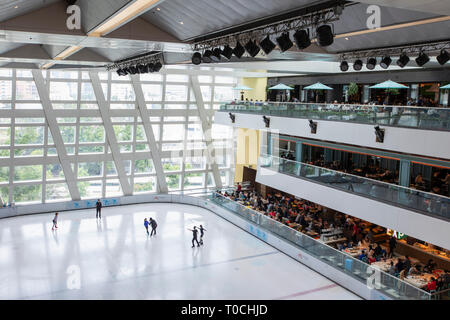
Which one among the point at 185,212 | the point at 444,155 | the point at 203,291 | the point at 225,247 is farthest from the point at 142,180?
the point at 444,155

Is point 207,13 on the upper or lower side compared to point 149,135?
upper

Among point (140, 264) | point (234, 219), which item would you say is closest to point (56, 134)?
point (234, 219)

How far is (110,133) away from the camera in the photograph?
25.3 m

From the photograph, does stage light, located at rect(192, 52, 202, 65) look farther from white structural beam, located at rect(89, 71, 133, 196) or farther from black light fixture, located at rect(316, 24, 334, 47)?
white structural beam, located at rect(89, 71, 133, 196)

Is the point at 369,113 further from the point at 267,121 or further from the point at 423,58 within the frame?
the point at 267,121

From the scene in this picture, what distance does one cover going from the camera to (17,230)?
1972 cm

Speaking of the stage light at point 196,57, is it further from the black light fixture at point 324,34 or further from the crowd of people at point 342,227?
the crowd of people at point 342,227

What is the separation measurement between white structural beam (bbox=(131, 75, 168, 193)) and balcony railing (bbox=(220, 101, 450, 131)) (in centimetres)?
790

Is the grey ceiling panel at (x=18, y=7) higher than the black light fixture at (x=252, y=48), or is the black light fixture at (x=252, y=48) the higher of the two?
the grey ceiling panel at (x=18, y=7)

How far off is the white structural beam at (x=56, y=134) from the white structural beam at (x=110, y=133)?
8.84ft

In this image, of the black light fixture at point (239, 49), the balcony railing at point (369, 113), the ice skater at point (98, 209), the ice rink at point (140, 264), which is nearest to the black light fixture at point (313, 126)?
the balcony railing at point (369, 113)

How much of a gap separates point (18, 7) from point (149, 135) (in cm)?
1904

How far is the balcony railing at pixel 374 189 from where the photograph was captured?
1219 cm
